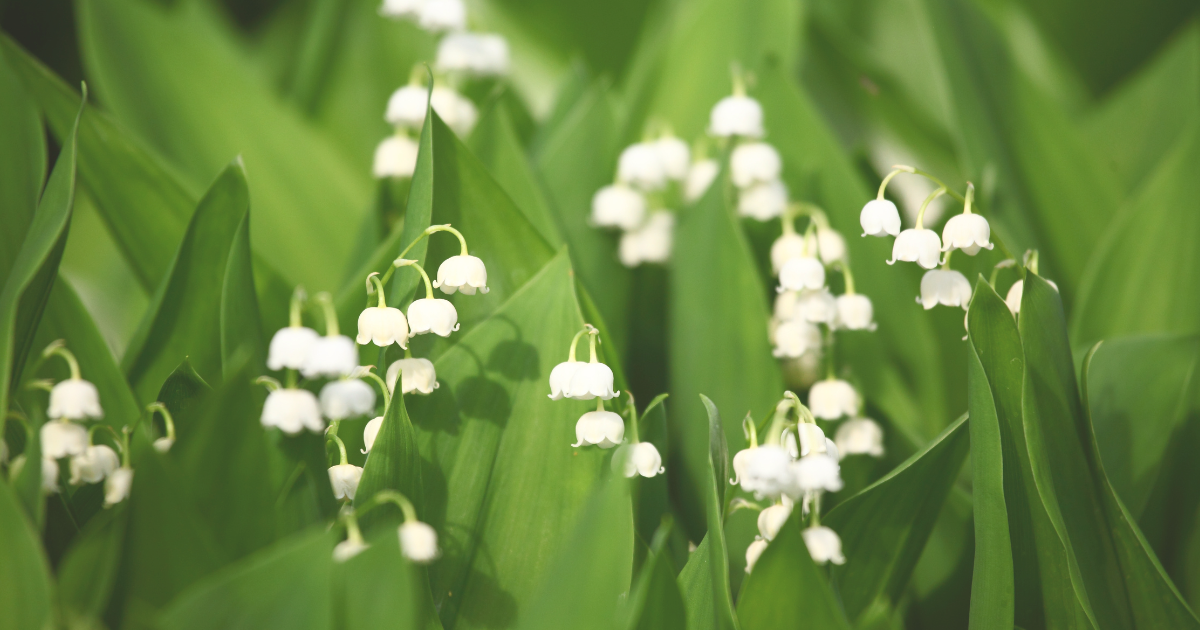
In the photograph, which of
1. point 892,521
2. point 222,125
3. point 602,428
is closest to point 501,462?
A: point 602,428

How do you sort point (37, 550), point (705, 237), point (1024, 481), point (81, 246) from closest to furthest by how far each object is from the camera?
point (37, 550), point (1024, 481), point (705, 237), point (81, 246)

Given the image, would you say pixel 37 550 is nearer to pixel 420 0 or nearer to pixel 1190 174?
pixel 420 0

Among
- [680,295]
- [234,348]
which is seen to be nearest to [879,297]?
[680,295]

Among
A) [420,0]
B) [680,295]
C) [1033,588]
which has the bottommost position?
[1033,588]

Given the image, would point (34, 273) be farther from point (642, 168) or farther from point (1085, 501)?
point (1085, 501)

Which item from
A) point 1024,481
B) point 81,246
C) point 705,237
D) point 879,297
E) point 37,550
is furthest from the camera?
point 81,246

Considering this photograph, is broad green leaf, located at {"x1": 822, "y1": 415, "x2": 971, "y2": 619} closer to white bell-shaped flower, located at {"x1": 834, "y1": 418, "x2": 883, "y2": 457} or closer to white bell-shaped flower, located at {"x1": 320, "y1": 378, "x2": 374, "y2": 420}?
white bell-shaped flower, located at {"x1": 834, "y1": 418, "x2": 883, "y2": 457}

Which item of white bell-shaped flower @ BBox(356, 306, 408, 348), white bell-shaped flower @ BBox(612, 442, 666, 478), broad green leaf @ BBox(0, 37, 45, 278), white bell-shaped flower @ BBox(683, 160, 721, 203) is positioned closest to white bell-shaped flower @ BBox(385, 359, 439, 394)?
white bell-shaped flower @ BBox(356, 306, 408, 348)

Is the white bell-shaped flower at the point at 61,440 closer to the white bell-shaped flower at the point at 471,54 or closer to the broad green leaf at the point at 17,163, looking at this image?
the broad green leaf at the point at 17,163
